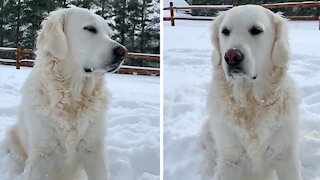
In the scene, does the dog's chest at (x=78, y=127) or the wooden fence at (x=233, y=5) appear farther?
the wooden fence at (x=233, y=5)

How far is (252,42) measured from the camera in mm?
994

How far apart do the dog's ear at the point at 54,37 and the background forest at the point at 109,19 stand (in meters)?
0.16

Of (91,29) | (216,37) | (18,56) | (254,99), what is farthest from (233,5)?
(18,56)

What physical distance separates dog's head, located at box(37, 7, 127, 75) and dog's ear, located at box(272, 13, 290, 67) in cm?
41

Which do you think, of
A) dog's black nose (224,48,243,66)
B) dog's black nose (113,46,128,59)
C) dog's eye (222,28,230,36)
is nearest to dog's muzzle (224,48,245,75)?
dog's black nose (224,48,243,66)

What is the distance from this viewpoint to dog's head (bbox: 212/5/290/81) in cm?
96

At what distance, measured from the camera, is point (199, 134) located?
1.31 meters

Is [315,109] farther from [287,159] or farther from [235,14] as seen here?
[235,14]

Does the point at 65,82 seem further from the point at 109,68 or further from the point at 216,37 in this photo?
the point at 216,37

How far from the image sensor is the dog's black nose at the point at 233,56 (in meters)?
0.94

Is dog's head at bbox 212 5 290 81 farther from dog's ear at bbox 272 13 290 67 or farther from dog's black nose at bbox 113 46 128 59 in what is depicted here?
dog's black nose at bbox 113 46 128 59

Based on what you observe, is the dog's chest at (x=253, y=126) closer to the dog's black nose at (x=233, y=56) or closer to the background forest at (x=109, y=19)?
the dog's black nose at (x=233, y=56)

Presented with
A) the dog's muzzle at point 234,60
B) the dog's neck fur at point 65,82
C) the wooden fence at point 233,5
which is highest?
the wooden fence at point 233,5

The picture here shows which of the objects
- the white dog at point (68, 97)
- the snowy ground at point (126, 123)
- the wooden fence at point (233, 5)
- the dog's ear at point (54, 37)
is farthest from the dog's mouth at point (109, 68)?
the wooden fence at point (233, 5)
